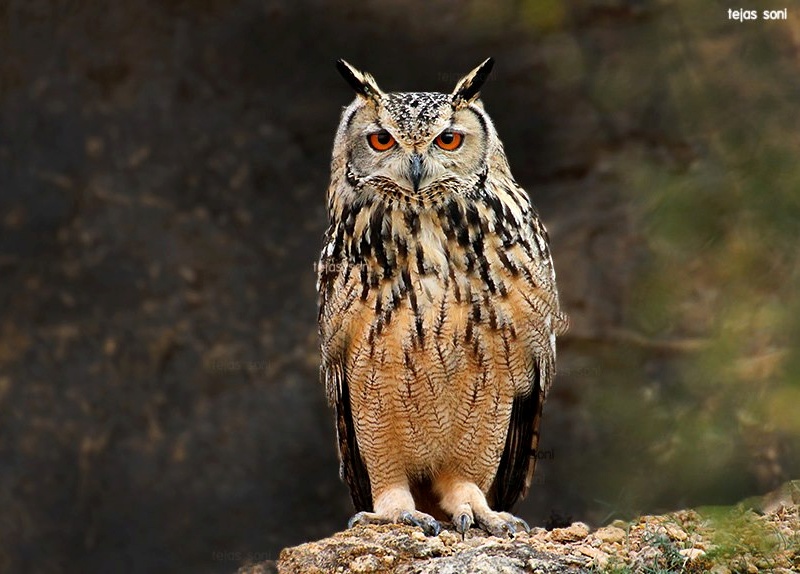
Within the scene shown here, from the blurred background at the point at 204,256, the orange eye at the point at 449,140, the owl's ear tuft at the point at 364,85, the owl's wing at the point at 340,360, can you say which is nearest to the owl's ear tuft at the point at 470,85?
the orange eye at the point at 449,140

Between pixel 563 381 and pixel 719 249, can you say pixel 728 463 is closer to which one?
pixel 719 249

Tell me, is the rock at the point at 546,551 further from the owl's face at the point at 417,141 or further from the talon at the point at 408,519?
the owl's face at the point at 417,141

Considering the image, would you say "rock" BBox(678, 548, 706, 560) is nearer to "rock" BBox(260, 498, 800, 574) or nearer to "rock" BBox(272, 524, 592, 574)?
"rock" BBox(260, 498, 800, 574)

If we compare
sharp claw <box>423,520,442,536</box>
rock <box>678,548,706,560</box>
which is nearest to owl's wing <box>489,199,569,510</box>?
sharp claw <box>423,520,442,536</box>

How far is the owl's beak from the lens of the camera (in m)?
3.15

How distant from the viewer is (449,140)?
3.24 metres

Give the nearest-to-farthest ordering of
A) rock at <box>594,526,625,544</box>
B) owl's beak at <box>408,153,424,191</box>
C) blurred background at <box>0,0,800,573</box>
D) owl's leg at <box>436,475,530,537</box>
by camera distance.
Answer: rock at <box>594,526,625,544</box> < owl's beak at <box>408,153,424,191</box> < owl's leg at <box>436,475,530,537</box> < blurred background at <box>0,0,800,573</box>

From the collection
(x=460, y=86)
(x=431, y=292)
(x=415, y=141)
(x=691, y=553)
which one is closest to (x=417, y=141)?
(x=415, y=141)

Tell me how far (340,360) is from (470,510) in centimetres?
61

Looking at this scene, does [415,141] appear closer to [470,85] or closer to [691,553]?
[470,85]

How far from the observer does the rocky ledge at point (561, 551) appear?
106 inches

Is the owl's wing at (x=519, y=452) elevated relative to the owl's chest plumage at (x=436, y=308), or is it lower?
lower

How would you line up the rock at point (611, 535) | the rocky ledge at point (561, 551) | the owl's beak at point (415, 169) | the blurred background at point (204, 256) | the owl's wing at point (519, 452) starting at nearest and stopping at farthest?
→ 1. the rocky ledge at point (561, 551)
2. the rock at point (611, 535)
3. the owl's beak at point (415, 169)
4. the owl's wing at point (519, 452)
5. the blurred background at point (204, 256)

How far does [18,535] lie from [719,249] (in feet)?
15.9
